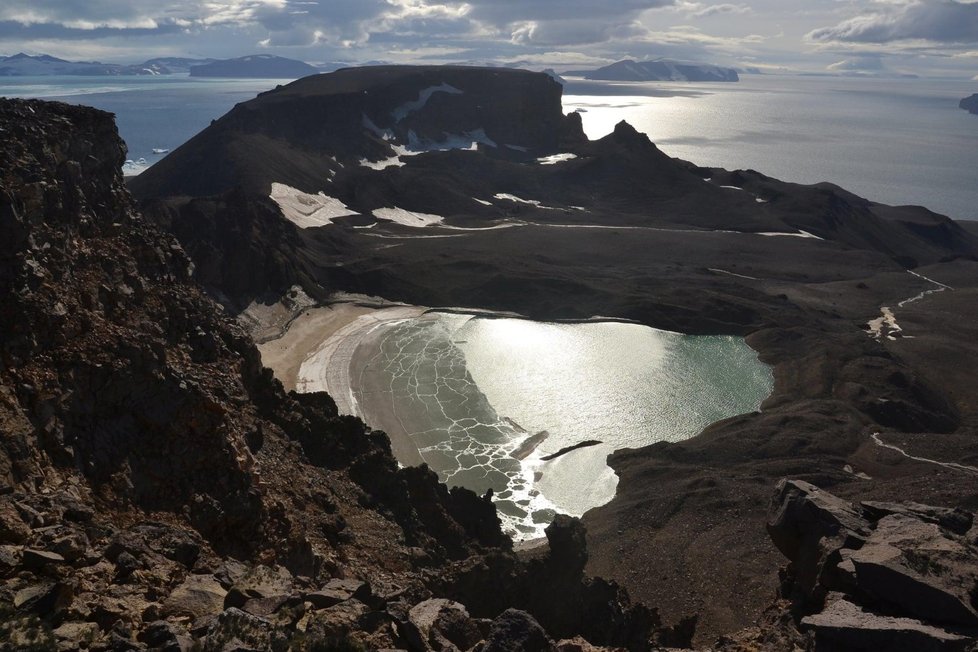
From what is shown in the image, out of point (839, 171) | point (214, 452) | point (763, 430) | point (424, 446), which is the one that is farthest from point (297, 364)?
point (839, 171)

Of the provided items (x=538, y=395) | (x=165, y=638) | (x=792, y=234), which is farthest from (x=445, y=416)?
(x=792, y=234)

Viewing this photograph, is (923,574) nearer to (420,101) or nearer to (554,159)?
(554,159)

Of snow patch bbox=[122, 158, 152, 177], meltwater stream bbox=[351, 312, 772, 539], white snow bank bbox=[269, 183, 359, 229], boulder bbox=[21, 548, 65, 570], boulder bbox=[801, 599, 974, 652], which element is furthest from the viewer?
snow patch bbox=[122, 158, 152, 177]

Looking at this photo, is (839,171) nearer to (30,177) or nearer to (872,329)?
(872,329)

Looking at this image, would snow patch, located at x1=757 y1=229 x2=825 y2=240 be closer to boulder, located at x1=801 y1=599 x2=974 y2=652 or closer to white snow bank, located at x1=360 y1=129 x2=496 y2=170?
white snow bank, located at x1=360 y1=129 x2=496 y2=170

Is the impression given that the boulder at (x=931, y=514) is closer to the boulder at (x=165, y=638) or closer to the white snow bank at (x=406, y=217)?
the boulder at (x=165, y=638)

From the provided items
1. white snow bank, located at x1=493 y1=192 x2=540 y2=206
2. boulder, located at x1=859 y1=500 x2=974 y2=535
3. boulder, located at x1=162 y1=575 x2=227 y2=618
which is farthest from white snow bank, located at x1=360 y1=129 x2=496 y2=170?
boulder, located at x1=162 y1=575 x2=227 y2=618

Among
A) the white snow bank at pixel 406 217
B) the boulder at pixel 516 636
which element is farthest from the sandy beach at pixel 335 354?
the white snow bank at pixel 406 217
